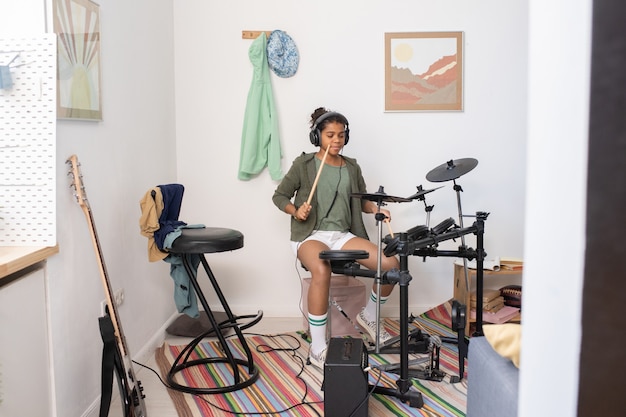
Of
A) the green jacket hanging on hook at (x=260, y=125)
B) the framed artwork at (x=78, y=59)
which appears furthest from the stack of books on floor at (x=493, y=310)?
the framed artwork at (x=78, y=59)

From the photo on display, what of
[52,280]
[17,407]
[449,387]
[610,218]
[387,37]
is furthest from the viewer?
[387,37]

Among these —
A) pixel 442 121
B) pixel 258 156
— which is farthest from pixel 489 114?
pixel 258 156

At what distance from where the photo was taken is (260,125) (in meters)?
3.70

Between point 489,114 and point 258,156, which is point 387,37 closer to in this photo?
point 489,114

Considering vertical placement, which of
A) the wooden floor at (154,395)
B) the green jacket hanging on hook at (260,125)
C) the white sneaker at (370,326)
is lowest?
the wooden floor at (154,395)

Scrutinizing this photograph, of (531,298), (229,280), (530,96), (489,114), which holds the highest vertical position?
(489,114)

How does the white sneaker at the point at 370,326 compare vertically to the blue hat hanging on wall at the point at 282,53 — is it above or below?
below

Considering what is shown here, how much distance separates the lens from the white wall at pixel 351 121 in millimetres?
3678

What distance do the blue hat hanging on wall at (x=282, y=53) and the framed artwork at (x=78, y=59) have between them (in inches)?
54.0

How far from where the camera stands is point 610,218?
2.15 feet

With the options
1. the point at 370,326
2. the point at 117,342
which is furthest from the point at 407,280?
the point at 117,342

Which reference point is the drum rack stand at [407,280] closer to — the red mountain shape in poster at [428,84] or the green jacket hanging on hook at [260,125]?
the red mountain shape in poster at [428,84]

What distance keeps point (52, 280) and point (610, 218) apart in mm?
1896

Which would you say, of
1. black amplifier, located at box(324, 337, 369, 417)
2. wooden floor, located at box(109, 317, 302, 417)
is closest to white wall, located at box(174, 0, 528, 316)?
wooden floor, located at box(109, 317, 302, 417)
